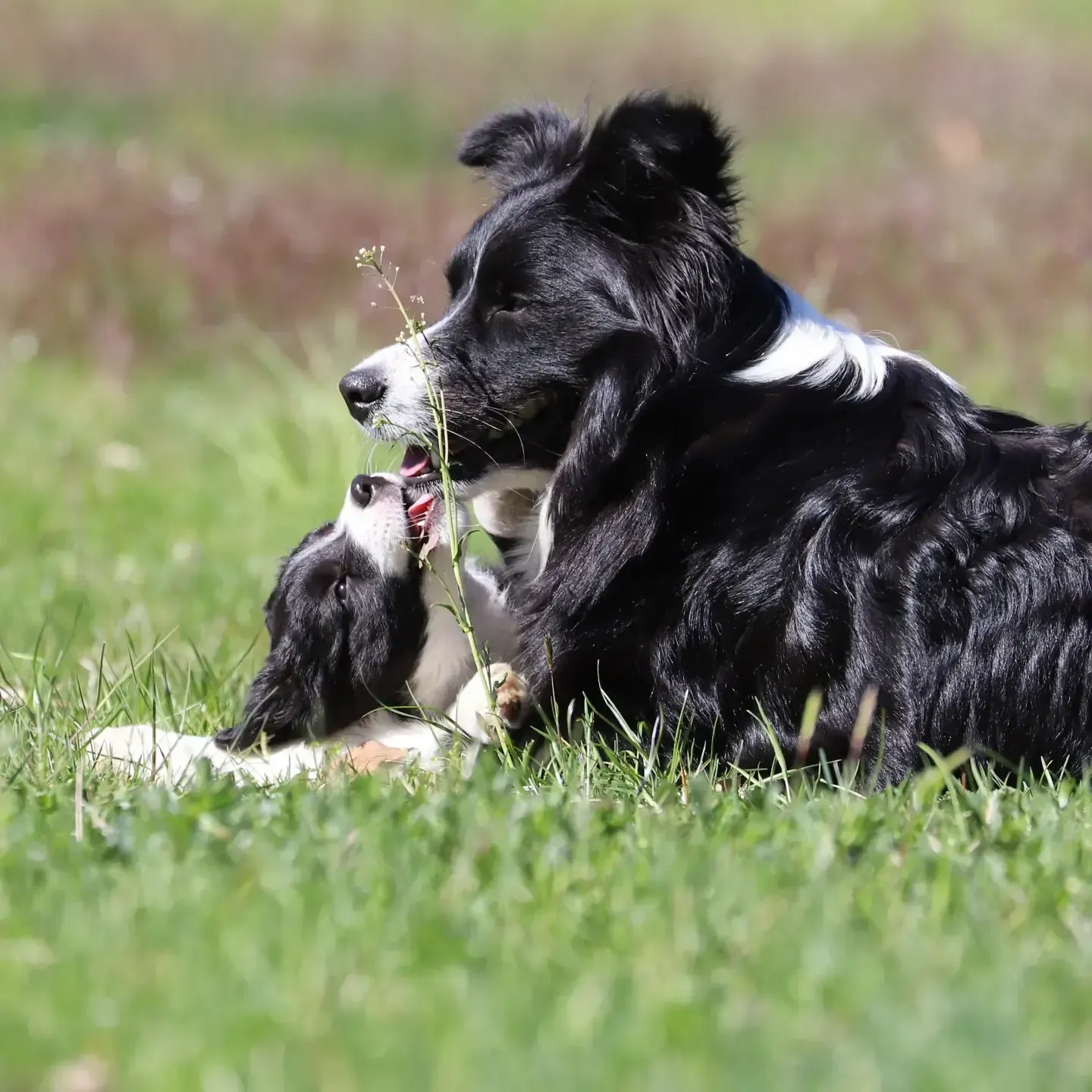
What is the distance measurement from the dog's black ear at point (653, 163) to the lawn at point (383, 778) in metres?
1.08

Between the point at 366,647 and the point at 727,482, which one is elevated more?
the point at 727,482

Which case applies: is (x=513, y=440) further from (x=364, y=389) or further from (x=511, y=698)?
(x=511, y=698)

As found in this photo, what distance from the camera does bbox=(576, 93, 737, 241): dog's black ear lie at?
3291 millimetres

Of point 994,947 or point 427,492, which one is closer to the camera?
point 994,947

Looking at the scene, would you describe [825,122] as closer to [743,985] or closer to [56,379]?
[56,379]

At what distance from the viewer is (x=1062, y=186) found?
37.8ft

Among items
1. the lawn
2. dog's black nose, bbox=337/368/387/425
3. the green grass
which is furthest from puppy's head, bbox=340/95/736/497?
the green grass

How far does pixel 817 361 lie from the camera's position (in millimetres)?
3418

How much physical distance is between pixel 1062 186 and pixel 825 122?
3.72 meters

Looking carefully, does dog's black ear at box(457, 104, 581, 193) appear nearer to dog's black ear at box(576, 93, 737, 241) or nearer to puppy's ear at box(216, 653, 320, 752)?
dog's black ear at box(576, 93, 737, 241)

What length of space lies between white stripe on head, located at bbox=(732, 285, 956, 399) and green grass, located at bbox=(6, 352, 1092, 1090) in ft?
2.99

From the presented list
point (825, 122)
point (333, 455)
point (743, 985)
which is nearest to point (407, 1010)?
point (743, 985)

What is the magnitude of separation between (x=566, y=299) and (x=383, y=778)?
1159 millimetres

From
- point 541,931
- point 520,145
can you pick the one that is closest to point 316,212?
point 520,145
